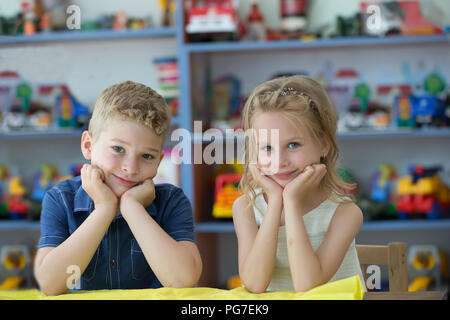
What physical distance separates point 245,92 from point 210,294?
1.81 m

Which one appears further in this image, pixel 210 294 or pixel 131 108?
pixel 131 108

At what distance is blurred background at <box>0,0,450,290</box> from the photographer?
211cm

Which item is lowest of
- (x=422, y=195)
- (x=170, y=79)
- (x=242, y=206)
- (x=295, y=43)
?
(x=422, y=195)

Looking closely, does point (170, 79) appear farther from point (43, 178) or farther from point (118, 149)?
point (118, 149)

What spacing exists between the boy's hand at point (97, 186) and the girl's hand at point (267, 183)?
0.54ft

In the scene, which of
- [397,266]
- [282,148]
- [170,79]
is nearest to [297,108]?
[282,148]

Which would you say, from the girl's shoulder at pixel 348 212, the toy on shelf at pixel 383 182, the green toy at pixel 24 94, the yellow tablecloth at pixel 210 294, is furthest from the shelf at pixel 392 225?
the yellow tablecloth at pixel 210 294

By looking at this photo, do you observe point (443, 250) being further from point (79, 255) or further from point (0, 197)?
point (79, 255)

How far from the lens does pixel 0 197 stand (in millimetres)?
2352

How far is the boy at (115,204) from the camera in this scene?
0.68 m

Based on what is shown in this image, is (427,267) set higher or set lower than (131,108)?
lower

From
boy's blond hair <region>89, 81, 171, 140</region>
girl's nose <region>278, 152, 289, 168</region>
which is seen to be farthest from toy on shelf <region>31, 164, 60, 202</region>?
girl's nose <region>278, 152, 289, 168</region>

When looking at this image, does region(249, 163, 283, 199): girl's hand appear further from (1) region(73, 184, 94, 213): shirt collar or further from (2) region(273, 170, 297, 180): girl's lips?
(1) region(73, 184, 94, 213): shirt collar

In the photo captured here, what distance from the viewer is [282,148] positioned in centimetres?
67
